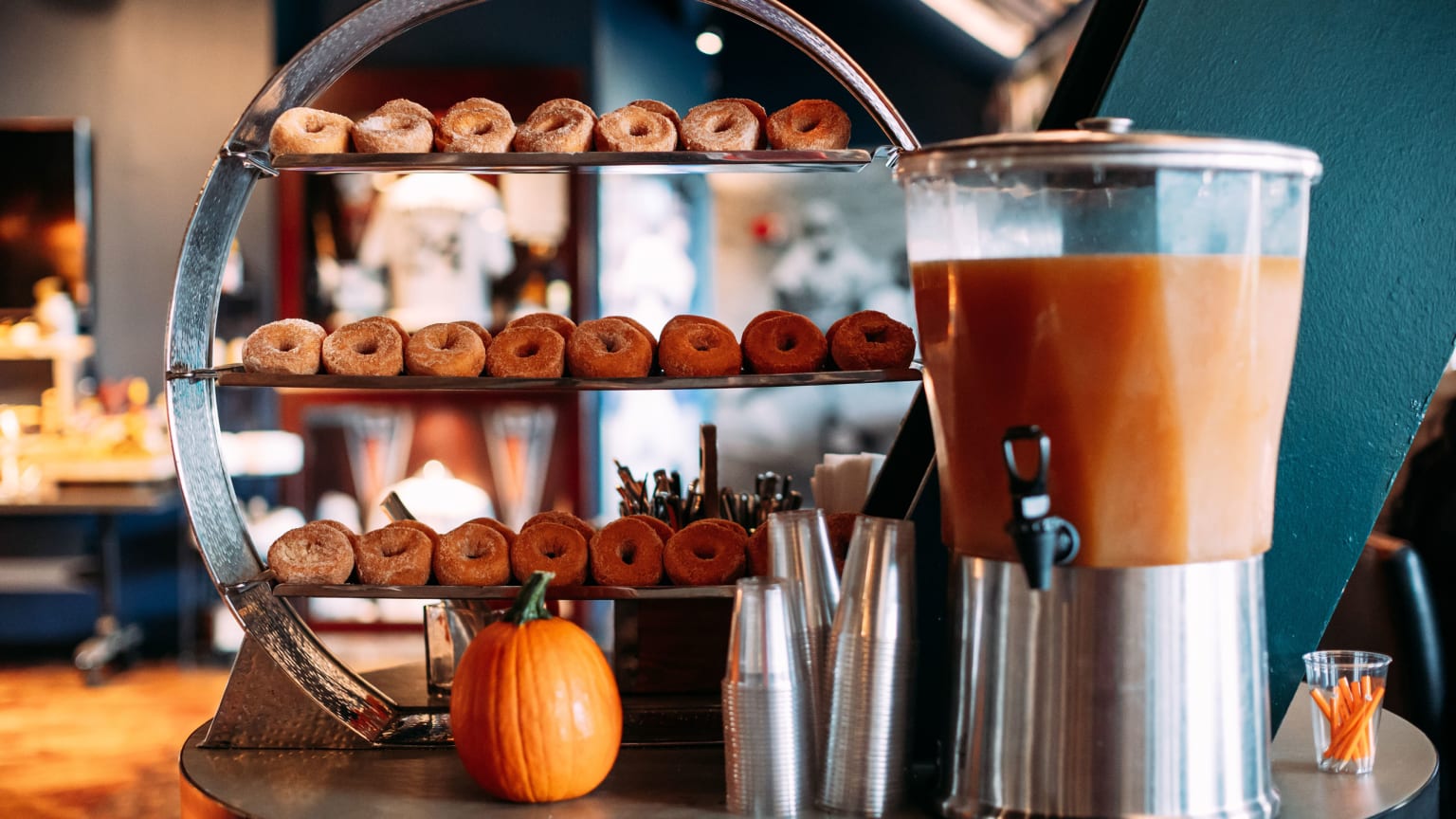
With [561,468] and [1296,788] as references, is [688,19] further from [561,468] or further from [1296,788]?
[1296,788]

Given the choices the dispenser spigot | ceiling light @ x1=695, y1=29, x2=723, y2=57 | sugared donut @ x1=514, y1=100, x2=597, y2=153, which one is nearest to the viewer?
the dispenser spigot

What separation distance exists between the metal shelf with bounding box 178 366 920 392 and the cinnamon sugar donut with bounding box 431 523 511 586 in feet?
0.55

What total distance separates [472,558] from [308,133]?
1.61 ft

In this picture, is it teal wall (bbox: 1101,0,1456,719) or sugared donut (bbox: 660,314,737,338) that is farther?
sugared donut (bbox: 660,314,737,338)

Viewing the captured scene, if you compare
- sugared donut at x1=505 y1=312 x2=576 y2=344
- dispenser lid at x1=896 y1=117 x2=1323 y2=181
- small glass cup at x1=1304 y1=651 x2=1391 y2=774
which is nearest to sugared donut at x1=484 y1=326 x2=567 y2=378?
sugared donut at x1=505 y1=312 x2=576 y2=344

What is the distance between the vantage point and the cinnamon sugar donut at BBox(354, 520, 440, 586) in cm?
145

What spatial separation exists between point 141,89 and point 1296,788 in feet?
17.6

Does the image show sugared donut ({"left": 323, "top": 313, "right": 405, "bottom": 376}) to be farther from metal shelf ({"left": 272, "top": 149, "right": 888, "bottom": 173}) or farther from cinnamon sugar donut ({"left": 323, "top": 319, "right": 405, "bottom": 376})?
metal shelf ({"left": 272, "top": 149, "right": 888, "bottom": 173})

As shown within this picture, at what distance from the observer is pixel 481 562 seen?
145cm

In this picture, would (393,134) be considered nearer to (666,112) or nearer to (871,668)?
(666,112)

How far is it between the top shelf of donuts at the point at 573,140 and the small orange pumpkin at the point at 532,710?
442 mm

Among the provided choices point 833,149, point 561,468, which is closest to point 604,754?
point 833,149

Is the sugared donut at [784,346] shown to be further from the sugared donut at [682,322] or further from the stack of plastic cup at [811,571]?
the stack of plastic cup at [811,571]

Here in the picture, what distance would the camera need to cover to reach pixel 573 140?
1429mm
